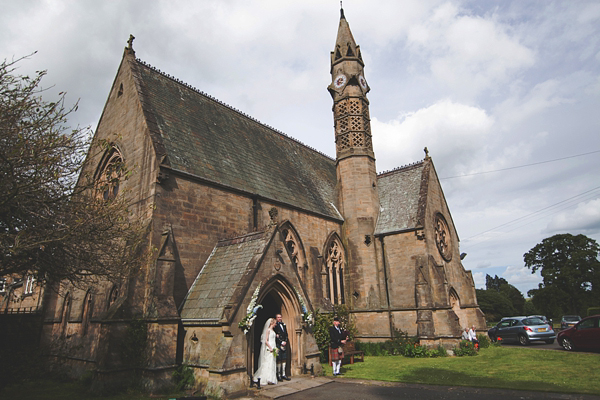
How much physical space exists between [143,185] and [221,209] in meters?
3.10

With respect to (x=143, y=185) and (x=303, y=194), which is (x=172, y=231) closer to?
(x=143, y=185)

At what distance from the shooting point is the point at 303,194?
20984 millimetres

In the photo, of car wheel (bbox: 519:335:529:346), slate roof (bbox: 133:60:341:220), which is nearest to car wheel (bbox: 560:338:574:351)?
car wheel (bbox: 519:335:529:346)

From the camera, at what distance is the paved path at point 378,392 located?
9.30 m

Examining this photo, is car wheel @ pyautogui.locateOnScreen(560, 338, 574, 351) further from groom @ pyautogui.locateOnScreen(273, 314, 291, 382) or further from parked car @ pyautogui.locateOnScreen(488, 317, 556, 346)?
groom @ pyautogui.locateOnScreen(273, 314, 291, 382)

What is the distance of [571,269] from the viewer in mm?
51906

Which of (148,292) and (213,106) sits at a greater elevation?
(213,106)

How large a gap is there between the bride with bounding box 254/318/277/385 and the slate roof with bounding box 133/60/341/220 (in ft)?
21.4

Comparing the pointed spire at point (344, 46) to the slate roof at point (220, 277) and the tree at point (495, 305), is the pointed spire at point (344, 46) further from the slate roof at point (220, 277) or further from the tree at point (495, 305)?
the tree at point (495, 305)

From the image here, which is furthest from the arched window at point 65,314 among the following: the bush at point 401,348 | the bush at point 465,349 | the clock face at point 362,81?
the clock face at point 362,81

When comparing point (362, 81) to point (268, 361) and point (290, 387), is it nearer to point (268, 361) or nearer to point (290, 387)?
point (268, 361)

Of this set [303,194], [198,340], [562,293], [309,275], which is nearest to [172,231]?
[198,340]

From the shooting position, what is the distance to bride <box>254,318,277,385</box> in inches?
440

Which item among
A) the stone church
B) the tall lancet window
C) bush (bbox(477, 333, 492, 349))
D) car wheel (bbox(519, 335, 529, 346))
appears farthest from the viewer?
car wheel (bbox(519, 335, 529, 346))
